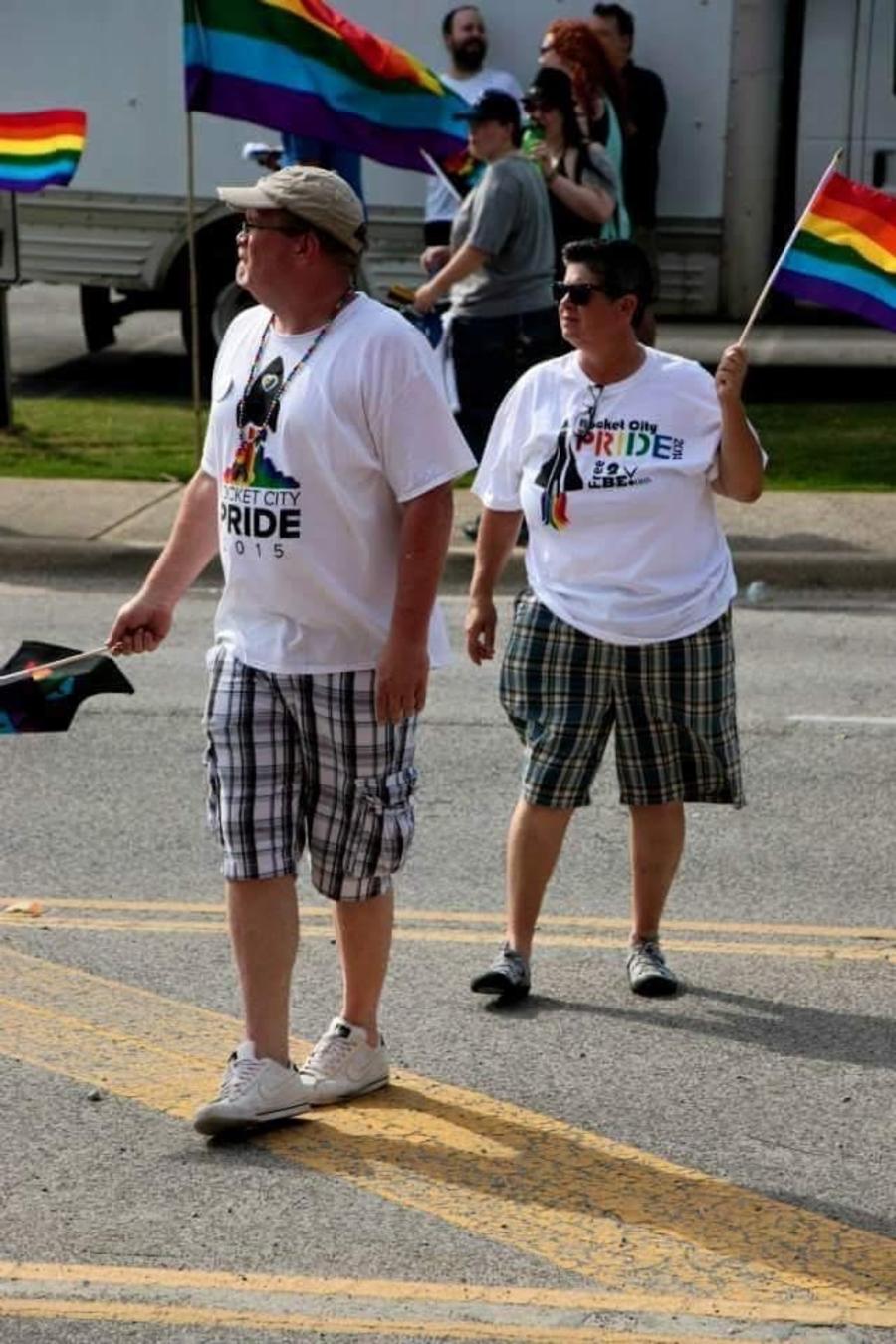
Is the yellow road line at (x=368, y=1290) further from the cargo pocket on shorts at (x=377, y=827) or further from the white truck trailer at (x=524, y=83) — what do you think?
the white truck trailer at (x=524, y=83)

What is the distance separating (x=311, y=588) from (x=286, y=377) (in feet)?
1.35

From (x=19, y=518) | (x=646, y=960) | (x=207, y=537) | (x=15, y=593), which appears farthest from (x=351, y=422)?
(x=19, y=518)

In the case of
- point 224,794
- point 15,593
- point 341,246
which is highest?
point 341,246

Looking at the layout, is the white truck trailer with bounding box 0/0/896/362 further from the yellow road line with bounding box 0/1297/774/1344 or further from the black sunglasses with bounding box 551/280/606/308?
the yellow road line with bounding box 0/1297/774/1344

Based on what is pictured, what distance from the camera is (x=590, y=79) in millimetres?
10945

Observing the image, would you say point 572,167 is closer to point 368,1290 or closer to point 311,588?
point 311,588

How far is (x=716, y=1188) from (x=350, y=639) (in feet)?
4.14

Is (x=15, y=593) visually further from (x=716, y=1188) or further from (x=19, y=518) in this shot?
(x=716, y=1188)

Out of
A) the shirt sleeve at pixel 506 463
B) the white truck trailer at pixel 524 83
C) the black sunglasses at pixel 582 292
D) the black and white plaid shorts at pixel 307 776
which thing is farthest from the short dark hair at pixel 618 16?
the black and white plaid shorts at pixel 307 776

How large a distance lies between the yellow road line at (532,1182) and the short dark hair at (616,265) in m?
1.82

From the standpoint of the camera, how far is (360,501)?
15.6 ft

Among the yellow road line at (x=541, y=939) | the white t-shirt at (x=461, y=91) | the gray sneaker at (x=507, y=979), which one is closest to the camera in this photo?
the gray sneaker at (x=507, y=979)

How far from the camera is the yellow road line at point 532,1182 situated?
4.25m

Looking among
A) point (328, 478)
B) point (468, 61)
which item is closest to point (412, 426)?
point (328, 478)
